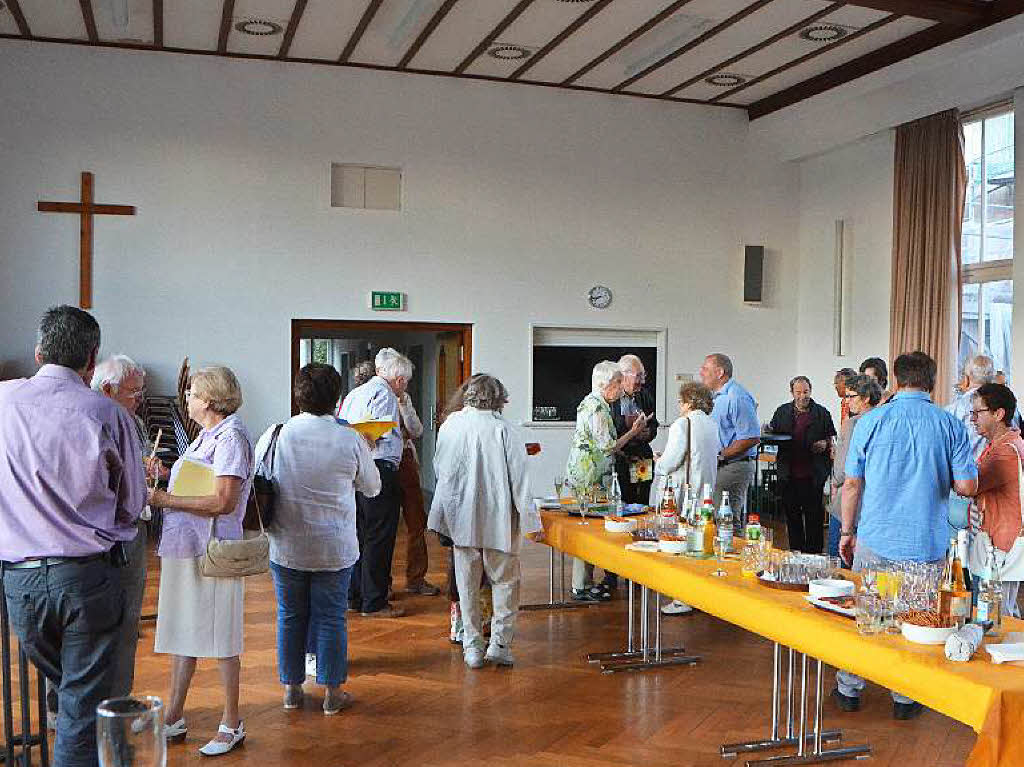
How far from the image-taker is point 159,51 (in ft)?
36.4

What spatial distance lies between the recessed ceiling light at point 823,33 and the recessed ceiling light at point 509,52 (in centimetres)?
269

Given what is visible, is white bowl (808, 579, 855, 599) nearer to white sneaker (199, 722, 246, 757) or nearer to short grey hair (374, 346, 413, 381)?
white sneaker (199, 722, 246, 757)

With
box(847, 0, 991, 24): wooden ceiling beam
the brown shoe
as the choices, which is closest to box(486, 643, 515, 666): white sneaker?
the brown shoe

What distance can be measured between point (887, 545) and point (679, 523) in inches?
48.5

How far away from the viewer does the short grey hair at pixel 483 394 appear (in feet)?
19.5

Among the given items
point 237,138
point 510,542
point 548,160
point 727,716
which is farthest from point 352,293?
point 727,716

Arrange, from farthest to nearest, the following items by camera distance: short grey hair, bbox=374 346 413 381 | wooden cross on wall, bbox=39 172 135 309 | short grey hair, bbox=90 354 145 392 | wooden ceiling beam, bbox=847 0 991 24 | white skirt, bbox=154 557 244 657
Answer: wooden cross on wall, bbox=39 172 135 309
wooden ceiling beam, bbox=847 0 991 24
short grey hair, bbox=374 346 413 381
short grey hair, bbox=90 354 145 392
white skirt, bbox=154 557 244 657

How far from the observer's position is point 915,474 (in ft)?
16.5

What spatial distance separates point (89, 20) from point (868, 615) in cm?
908

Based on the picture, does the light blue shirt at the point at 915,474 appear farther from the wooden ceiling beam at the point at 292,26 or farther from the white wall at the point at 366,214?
the white wall at the point at 366,214

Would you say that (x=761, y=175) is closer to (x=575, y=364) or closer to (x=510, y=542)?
(x=575, y=364)

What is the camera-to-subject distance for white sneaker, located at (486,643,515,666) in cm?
607

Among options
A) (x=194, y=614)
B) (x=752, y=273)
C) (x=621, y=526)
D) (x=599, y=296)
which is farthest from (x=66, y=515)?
(x=752, y=273)

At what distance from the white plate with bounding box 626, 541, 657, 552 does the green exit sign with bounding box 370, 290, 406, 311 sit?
22.1ft
